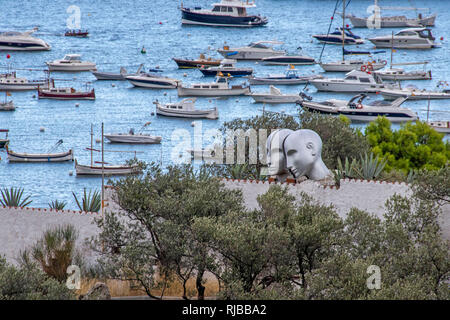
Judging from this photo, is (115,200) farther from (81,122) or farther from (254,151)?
(81,122)

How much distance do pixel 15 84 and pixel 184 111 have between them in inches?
935

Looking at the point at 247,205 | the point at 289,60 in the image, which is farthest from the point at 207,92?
the point at 247,205

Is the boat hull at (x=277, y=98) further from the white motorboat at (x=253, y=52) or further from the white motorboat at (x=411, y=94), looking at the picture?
the white motorboat at (x=253, y=52)

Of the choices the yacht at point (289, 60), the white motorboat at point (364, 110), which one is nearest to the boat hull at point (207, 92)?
the white motorboat at point (364, 110)

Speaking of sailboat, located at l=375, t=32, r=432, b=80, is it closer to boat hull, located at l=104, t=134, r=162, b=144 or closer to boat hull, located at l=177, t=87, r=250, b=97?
boat hull, located at l=177, t=87, r=250, b=97

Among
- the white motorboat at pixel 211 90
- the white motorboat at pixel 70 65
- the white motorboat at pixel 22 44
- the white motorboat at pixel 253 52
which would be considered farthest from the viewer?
the white motorboat at pixel 22 44

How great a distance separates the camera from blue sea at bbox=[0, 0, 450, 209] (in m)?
77.8

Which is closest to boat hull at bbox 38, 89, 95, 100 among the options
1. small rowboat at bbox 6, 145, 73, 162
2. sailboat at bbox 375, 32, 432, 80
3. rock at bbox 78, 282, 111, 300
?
small rowboat at bbox 6, 145, 73, 162

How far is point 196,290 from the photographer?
31.8 metres

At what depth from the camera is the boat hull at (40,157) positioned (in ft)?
250

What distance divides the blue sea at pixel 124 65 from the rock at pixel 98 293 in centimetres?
3271

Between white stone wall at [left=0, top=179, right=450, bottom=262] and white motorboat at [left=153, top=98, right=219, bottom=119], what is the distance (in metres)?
56.6

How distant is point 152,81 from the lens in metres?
108
